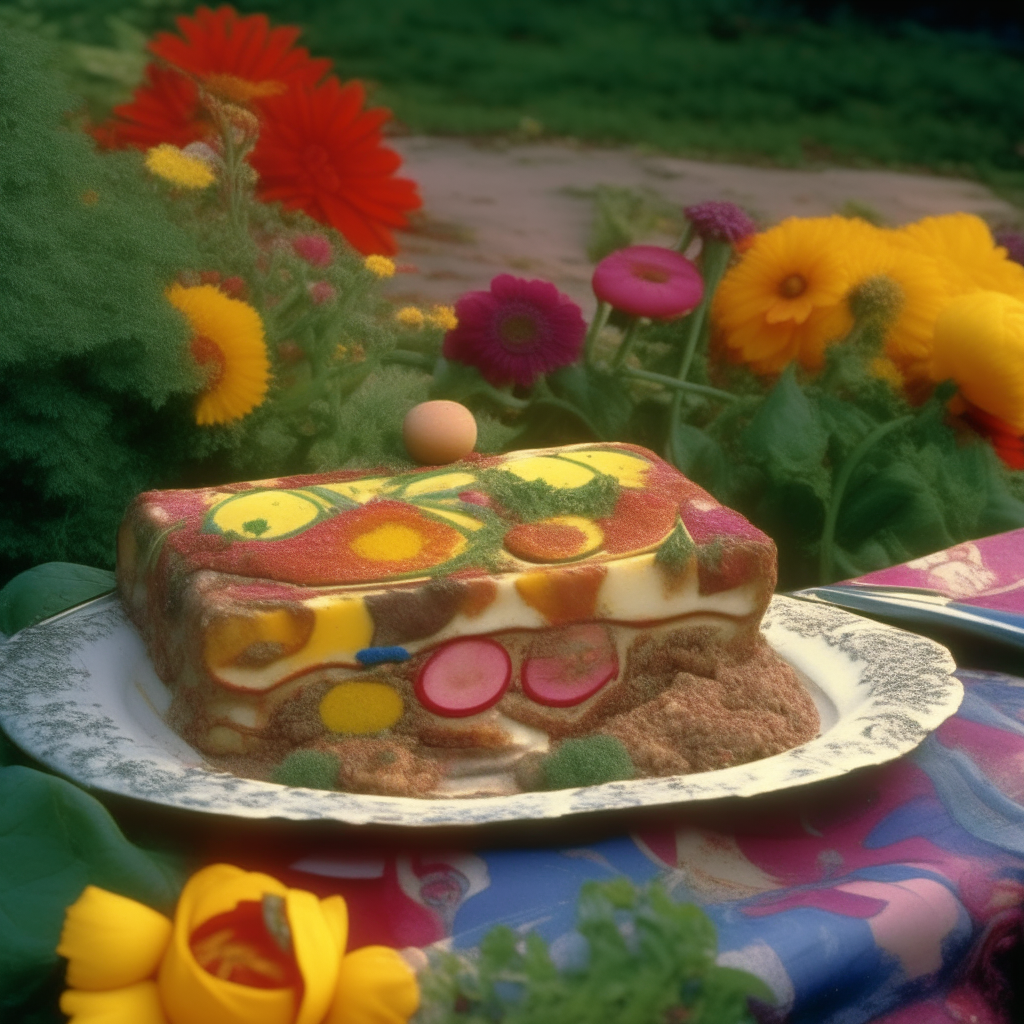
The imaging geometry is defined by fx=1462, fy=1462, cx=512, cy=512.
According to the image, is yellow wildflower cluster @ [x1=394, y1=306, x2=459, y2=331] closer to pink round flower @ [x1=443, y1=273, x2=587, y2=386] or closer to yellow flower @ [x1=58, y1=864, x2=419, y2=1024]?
pink round flower @ [x1=443, y1=273, x2=587, y2=386]

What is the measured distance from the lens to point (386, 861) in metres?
0.93

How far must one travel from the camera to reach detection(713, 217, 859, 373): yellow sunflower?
5.37 ft

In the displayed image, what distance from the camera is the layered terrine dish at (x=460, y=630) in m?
1.03

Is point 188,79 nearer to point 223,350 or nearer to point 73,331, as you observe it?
point 223,350

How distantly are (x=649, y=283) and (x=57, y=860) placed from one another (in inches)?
37.5

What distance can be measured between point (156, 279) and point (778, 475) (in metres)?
0.65

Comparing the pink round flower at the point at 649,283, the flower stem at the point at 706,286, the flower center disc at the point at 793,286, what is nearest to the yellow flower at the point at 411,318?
the pink round flower at the point at 649,283

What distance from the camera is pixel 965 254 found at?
5.69ft

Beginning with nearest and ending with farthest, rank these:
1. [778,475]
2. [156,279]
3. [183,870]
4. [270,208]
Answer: [183,870] < [156,279] < [778,475] < [270,208]

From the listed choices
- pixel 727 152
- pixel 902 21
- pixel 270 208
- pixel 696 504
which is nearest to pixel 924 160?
pixel 727 152

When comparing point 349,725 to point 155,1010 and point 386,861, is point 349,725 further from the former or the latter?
point 155,1010

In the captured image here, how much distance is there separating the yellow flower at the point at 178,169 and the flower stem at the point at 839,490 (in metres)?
0.72

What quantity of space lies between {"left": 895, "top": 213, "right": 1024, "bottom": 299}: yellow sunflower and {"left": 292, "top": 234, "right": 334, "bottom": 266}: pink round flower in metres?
0.69

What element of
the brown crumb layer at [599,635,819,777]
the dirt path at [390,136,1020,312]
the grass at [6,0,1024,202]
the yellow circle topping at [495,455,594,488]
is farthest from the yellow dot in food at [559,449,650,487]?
the grass at [6,0,1024,202]
